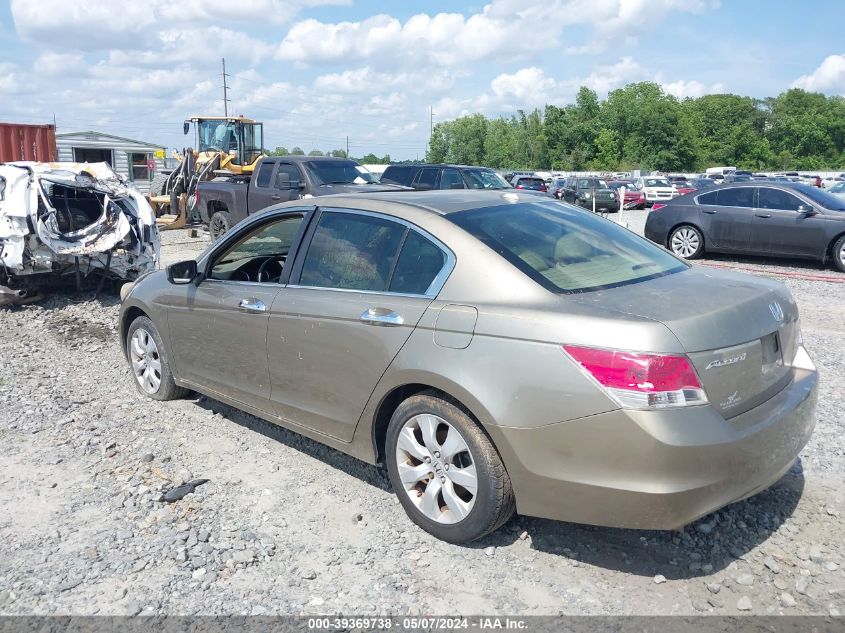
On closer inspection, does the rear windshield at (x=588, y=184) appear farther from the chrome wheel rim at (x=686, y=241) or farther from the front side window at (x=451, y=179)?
the chrome wheel rim at (x=686, y=241)

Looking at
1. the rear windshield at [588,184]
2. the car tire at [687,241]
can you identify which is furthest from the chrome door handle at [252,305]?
the rear windshield at [588,184]

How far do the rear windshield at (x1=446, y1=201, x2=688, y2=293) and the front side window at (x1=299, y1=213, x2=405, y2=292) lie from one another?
0.40m

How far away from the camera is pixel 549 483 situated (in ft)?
10.1

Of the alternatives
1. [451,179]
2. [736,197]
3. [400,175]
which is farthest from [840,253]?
[400,175]

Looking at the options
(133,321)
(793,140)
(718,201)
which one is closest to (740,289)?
(133,321)

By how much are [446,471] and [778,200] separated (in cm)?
1167

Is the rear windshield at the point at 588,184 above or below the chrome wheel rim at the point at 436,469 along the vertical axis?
above

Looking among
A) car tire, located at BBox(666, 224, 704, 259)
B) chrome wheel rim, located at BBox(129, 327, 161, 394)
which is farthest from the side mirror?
car tire, located at BBox(666, 224, 704, 259)

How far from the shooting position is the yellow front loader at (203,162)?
20.1 metres

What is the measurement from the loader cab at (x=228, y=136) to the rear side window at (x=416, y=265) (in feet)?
68.5

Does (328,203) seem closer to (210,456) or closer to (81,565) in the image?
(210,456)

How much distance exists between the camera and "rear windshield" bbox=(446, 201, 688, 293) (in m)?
3.49

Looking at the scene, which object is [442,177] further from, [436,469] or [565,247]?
[436,469]

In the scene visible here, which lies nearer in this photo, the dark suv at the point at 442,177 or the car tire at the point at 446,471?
the car tire at the point at 446,471
